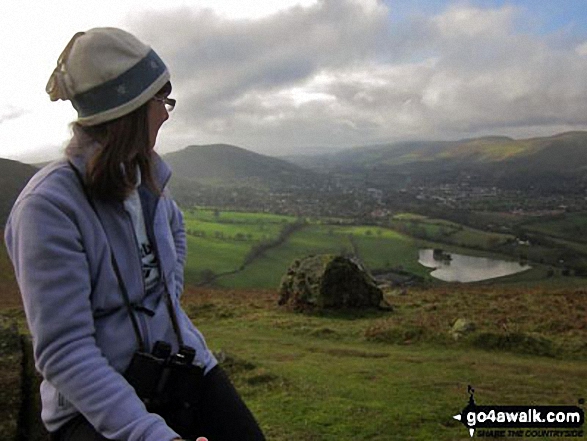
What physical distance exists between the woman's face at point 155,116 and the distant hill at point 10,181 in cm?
6916

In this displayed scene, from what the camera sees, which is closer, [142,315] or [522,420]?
[142,315]

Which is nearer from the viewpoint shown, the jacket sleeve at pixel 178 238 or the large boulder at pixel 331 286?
the jacket sleeve at pixel 178 238

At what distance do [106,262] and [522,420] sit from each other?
23.0 feet

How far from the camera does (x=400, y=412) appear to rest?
761 cm

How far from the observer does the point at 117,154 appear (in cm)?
251

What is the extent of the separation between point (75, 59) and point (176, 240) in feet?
4.26

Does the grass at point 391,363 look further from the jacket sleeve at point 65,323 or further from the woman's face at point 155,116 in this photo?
the woman's face at point 155,116

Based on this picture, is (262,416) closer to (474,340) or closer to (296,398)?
(296,398)

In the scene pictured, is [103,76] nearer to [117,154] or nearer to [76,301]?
[117,154]

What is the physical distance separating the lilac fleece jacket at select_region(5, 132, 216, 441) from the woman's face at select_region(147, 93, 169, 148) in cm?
31

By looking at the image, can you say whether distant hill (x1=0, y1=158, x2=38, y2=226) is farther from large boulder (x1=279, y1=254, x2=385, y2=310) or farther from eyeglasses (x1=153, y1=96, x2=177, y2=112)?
eyeglasses (x1=153, y1=96, x2=177, y2=112)

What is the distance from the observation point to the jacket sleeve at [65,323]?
2283 millimetres

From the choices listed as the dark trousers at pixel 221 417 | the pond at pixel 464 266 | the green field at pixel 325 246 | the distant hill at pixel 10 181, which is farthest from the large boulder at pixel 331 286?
the distant hill at pixel 10 181

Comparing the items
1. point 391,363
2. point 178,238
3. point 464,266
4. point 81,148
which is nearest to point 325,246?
point 464,266
